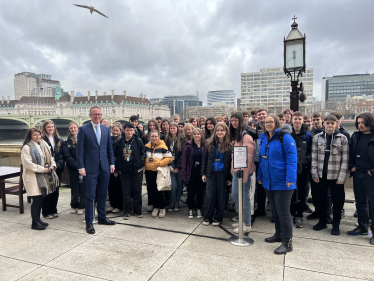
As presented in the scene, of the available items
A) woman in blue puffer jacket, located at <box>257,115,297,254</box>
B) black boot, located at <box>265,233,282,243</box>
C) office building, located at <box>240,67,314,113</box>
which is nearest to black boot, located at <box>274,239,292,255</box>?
woman in blue puffer jacket, located at <box>257,115,297,254</box>

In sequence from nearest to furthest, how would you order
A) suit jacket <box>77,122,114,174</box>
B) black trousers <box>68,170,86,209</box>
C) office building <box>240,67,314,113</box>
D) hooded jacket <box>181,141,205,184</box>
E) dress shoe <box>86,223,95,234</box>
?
dress shoe <box>86,223,95,234</box>
suit jacket <box>77,122,114,174</box>
hooded jacket <box>181,141,205,184</box>
black trousers <box>68,170,86,209</box>
office building <box>240,67,314,113</box>

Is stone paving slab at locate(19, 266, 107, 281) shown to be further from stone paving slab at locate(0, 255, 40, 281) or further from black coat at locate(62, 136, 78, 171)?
black coat at locate(62, 136, 78, 171)

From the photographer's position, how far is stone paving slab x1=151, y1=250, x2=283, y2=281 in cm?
A: 288

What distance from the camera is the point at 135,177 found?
199 inches

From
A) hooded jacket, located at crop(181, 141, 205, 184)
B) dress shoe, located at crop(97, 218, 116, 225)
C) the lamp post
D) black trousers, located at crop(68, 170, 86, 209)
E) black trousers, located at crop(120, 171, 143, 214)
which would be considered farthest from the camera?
the lamp post

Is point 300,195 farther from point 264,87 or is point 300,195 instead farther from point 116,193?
point 264,87

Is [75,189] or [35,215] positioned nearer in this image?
[35,215]

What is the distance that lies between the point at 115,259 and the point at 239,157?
2.25 meters

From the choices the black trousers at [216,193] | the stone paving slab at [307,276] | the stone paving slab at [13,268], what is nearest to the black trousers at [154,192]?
the black trousers at [216,193]

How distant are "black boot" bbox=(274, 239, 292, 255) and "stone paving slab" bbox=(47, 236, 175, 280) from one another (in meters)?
1.47

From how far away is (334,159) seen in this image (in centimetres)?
412

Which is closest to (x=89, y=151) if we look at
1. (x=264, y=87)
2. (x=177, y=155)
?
(x=177, y=155)

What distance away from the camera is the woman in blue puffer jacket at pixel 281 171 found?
3.45 metres

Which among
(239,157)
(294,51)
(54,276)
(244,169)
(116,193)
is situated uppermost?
(294,51)
